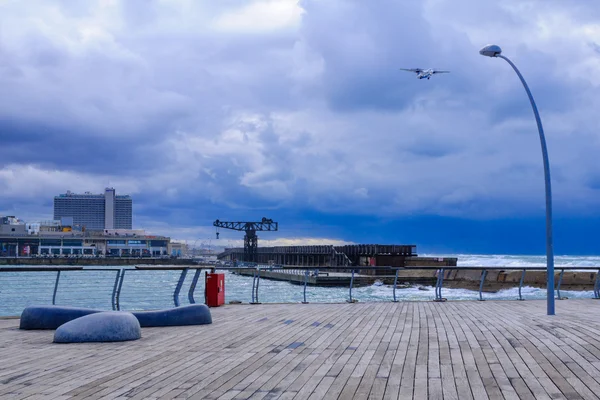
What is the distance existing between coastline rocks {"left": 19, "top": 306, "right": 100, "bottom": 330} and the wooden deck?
1.33 ft

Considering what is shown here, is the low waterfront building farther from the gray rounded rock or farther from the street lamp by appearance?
the gray rounded rock

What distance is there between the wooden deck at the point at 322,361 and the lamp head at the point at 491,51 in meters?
6.70

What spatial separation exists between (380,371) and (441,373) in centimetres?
68

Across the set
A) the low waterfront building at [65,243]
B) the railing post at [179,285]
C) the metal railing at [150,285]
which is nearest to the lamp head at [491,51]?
the metal railing at [150,285]

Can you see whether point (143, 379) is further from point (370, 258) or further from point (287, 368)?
point (370, 258)

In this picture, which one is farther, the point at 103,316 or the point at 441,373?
the point at 103,316

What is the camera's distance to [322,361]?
8.30m

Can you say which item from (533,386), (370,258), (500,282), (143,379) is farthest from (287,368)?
(370,258)

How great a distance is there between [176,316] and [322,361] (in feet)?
16.9

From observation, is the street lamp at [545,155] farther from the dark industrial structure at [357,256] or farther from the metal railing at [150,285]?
the dark industrial structure at [357,256]

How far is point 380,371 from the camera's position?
753 cm

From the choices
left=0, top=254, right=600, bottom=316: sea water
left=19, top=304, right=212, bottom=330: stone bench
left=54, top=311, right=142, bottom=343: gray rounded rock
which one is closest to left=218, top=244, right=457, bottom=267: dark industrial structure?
left=0, top=254, right=600, bottom=316: sea water

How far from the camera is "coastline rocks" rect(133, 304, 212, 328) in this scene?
12430 mm

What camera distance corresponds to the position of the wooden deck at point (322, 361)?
6.50m
